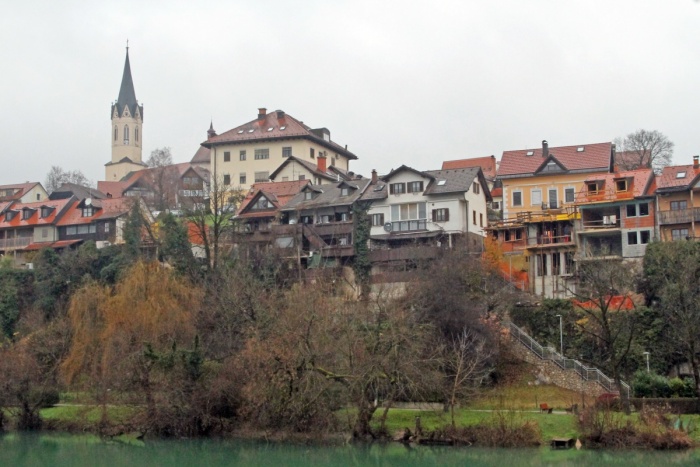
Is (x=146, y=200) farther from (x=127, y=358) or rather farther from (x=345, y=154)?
(x=127, y=358)

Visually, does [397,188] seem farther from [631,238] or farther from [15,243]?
[15,243]

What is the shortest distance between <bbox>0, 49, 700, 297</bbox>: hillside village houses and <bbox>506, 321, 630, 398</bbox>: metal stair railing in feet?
22.1

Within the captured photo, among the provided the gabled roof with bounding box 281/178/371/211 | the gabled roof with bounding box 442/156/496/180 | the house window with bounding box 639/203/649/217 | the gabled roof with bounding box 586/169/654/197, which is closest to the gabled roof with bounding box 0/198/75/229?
the gabled roof with bounding box 281/178/371/211

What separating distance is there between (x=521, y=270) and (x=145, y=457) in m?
33.0

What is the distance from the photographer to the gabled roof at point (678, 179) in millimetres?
61281

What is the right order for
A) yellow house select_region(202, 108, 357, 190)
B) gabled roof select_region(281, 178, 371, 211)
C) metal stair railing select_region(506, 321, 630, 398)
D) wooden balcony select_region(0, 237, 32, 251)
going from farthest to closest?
yellow house select_region(202, 108, 357, 190), wooden balcony select_region(0, 237, 32, 251), gabled roof select_region(281, 178, 371, 211), metal stair railing select_region(506, 321, 630, 398)

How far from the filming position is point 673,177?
206 ft

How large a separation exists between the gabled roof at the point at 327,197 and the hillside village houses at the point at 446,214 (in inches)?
4.4

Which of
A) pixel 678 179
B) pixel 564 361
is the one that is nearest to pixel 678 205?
pixel 678 179

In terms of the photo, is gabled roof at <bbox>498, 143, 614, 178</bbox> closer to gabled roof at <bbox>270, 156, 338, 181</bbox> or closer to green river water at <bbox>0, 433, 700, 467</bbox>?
gabled roof at <bbox>270, 156, 338, 181</bbox>

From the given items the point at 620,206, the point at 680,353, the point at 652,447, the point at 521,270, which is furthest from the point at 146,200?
the point at 652,447

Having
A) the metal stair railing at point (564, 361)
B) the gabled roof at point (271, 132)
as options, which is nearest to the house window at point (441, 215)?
the metal stair railing at point (564, 361)

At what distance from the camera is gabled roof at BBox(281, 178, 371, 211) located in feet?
234

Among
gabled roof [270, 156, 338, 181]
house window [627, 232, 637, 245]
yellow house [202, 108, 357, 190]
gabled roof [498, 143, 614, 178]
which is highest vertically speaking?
yellow house [202, 108, 357, 190]
